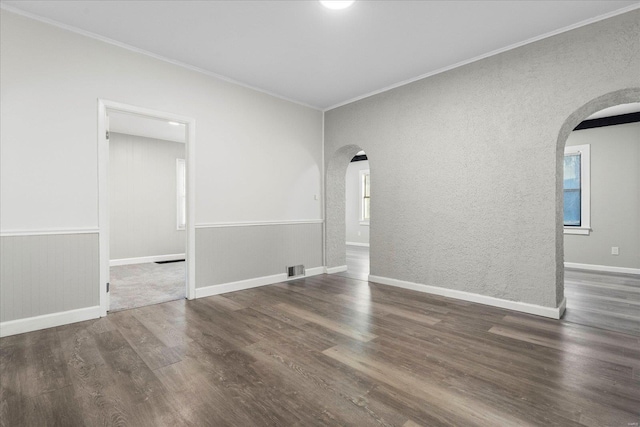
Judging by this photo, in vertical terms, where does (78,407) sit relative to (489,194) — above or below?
below

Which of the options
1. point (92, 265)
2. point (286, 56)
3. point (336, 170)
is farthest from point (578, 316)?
point (92, 265)

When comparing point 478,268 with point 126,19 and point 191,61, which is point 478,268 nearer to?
point 191,61

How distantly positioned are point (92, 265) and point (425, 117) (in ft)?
13.1

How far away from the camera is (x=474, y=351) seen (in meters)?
2.38

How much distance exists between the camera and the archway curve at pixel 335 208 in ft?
17.3

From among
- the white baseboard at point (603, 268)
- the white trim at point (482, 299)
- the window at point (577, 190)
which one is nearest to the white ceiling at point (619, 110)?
the window at point (577, 190)

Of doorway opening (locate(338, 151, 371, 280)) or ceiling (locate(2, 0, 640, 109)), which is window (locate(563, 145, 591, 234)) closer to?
ceiling (locate(2, 0, 640, 109))

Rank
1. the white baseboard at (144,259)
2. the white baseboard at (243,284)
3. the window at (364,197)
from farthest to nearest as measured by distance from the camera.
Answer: the window at (364,197)
the white baseboard at (144,259)
the white baseboard at (243,284)

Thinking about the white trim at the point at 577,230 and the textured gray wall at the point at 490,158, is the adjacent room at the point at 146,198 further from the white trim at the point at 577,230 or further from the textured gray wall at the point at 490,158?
the white trim at the point at 577,230

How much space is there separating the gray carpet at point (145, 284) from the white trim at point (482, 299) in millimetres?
2738

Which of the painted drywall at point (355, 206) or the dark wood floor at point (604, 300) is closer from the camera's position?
the dark wood floor at point (604, 300)

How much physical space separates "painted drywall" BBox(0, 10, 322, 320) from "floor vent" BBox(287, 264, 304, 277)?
110 centimetres

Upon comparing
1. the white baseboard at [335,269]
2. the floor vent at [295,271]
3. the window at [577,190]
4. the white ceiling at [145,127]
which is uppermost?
the white ceiling at [145,127]

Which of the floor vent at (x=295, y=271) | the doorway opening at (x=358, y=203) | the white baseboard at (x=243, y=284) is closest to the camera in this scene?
the white baseboard at (x=243, y=284)
